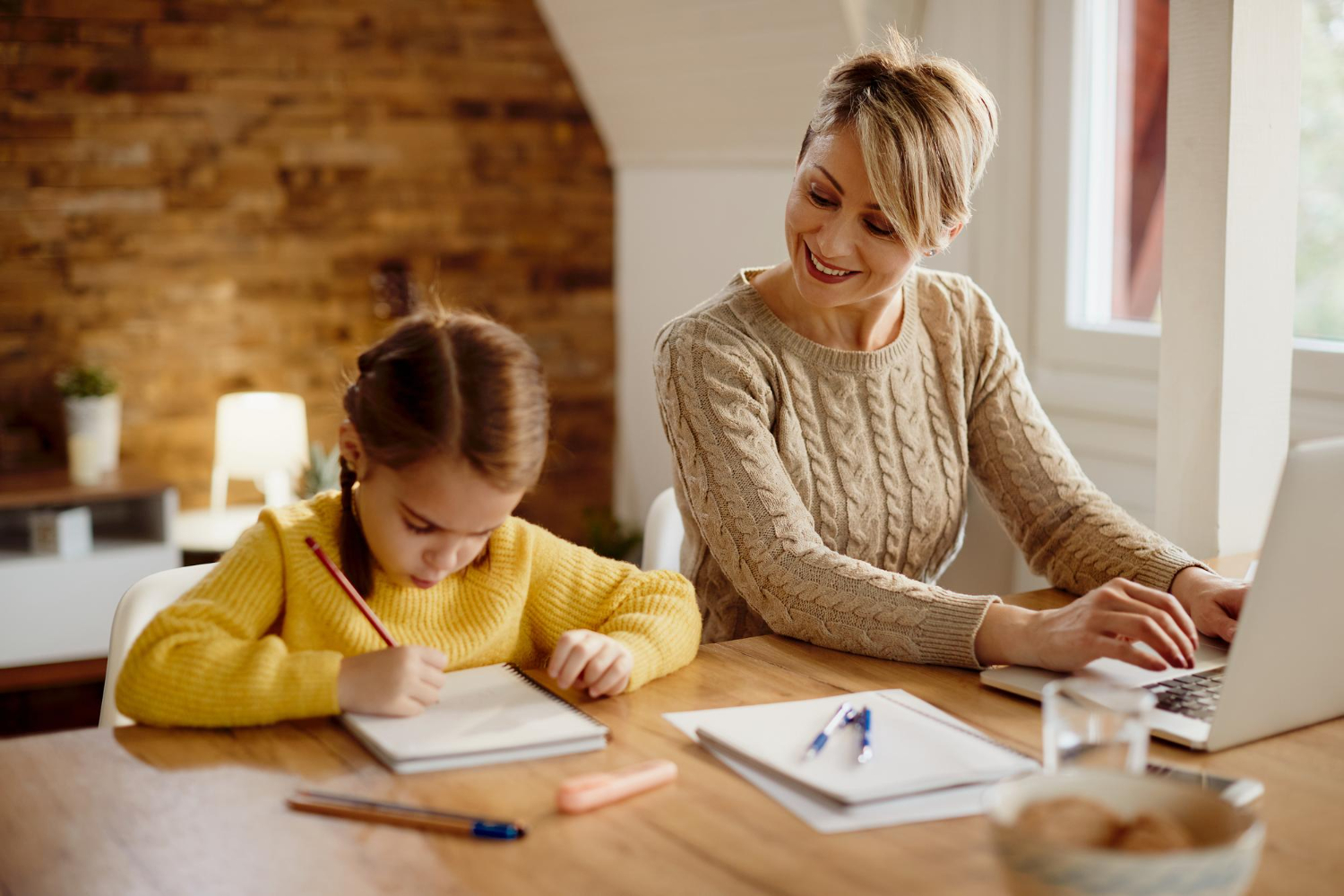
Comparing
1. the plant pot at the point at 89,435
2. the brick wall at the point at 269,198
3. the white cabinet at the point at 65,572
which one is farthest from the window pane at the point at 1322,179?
the plant pot at the point at 89,435

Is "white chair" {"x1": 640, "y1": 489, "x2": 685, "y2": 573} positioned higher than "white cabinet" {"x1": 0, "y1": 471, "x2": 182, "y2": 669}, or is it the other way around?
"white chair" {"x1": 640, "y1": 489, "x2": 685, "y2": 573}

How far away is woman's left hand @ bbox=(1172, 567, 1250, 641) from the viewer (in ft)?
4.65

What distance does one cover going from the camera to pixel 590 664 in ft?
4.00

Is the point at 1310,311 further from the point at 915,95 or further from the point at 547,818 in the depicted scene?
the point at 547,818

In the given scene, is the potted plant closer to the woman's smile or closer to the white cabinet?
the white cabinet

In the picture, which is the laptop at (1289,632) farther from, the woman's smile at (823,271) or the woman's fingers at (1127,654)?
the woman's smile at (823,271)

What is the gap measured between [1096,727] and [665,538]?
99cm

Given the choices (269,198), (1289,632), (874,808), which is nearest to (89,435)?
(269,198)

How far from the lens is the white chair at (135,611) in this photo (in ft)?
4.32

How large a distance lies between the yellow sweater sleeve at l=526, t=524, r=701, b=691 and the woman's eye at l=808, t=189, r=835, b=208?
493mm

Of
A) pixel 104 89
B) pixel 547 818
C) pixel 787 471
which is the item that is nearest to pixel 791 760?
pixel 547 818

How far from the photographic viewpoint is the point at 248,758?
1.09m

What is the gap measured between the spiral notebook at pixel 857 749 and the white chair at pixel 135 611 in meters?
0.55

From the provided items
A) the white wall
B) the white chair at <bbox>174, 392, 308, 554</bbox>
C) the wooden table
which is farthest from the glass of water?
the white chair at <bbox>174, 392, 308, 554</bbox>
